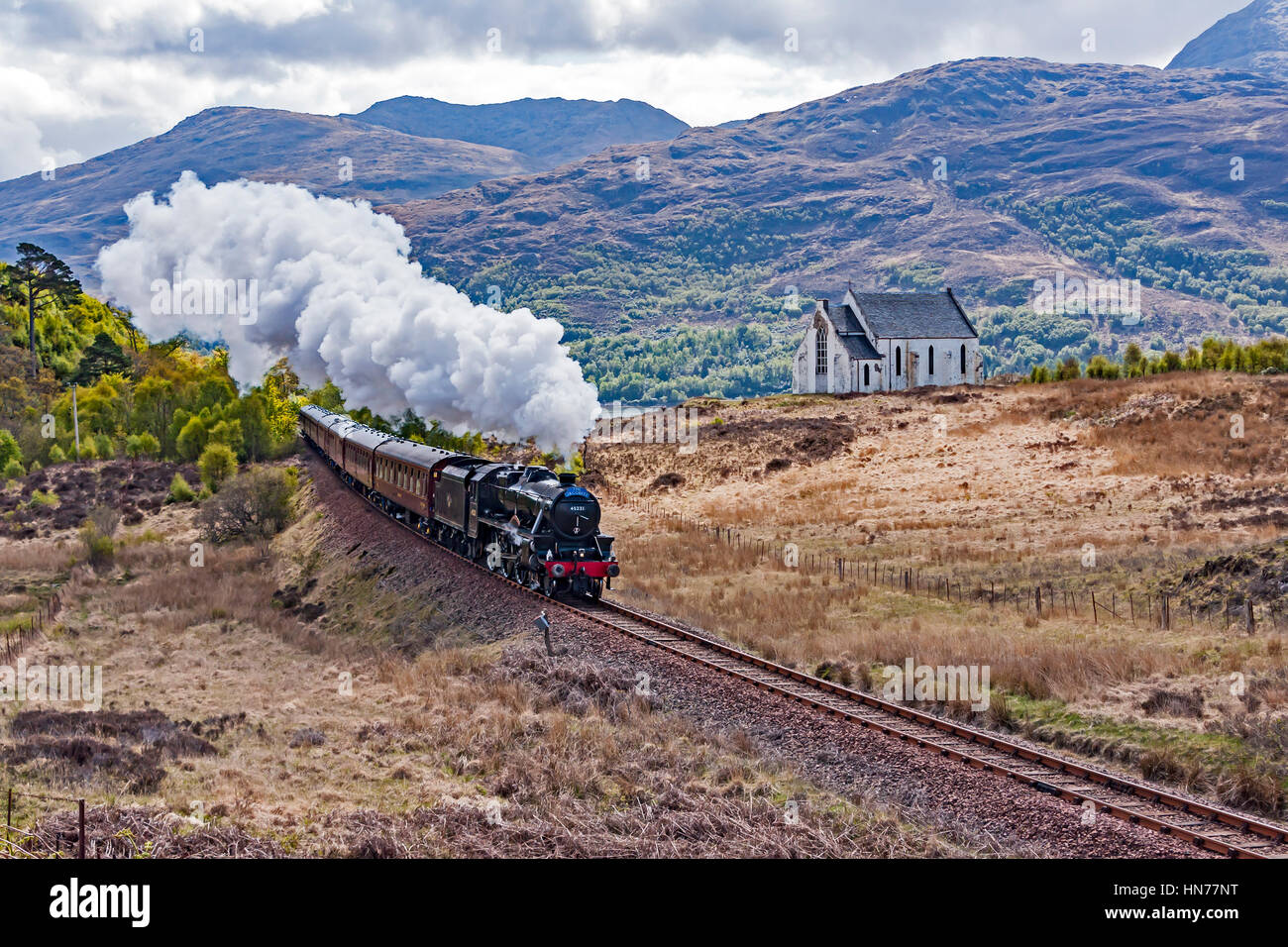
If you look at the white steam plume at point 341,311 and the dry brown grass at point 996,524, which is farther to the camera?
the white steam plume at point 341,311

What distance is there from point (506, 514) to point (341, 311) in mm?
26414

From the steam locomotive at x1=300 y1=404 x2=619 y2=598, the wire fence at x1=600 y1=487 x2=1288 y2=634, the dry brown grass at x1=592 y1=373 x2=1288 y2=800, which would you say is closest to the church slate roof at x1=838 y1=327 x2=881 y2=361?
the dry brown grass at x1=592 y1=373 x2=1288 y2=800

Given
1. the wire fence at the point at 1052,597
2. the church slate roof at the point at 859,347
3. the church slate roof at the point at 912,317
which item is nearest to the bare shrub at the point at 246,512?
the wire fence at the point at 1052,597

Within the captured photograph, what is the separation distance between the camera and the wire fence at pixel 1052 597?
85.5 feet

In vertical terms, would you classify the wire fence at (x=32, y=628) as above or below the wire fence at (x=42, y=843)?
below

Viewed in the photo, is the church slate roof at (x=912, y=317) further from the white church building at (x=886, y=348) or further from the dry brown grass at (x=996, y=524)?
the dry brown grass at (x=996, y=524)

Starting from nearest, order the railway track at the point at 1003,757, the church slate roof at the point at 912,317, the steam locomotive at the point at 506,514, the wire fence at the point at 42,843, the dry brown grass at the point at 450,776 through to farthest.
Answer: the wire fence at the point at 42,843 < the railway track at the point at 1003,757 < the dry brown grass at the point at 450,776 < the steam locomotive at the point at 506,514 < the church slate roof at the point at 912,317

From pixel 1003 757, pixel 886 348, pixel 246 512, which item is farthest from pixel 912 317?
pixel 1003 757

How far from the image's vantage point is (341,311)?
187 feet

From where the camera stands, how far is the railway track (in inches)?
516

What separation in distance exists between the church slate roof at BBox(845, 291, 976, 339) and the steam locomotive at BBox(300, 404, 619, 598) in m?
63.5

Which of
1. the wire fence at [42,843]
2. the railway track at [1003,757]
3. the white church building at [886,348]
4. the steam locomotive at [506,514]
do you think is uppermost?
the white church building at [886,348]

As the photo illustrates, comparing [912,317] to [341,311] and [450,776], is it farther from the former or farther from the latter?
[450,776]

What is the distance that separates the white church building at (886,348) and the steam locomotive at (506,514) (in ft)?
197
